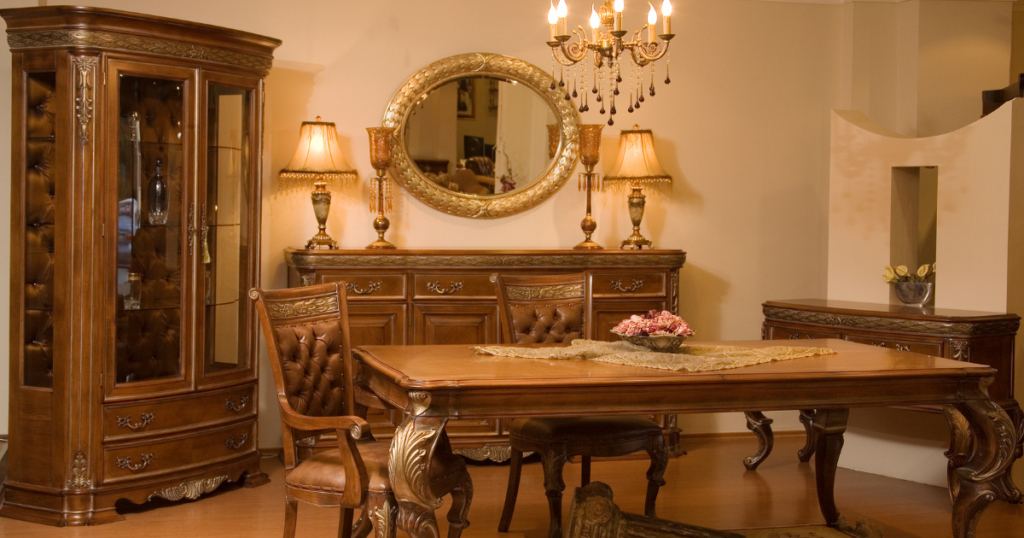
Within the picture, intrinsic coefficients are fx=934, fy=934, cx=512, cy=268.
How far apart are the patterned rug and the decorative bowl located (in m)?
0.73

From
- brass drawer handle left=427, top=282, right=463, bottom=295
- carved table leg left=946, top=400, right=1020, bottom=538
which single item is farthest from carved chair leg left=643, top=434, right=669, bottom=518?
brass drawer handle left=427, top=282, right=463, bottom=295

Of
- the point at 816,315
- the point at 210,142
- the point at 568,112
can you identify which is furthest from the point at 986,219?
the point at 210,142

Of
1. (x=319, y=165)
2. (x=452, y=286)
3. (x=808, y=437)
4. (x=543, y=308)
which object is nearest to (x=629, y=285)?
(x=452, y=286)

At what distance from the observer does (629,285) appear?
5.00 meters

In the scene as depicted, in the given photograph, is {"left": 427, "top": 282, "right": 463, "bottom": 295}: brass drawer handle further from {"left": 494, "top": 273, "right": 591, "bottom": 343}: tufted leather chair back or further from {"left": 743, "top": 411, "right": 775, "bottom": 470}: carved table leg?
{"left": 743, "top": 411, "right": 775, "bottom": 470}: carved table leg

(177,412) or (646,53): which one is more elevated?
(646,53)

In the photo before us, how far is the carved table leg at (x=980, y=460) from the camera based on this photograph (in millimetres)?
3055

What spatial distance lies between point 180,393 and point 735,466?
110 inches

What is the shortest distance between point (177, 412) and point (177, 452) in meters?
0.18

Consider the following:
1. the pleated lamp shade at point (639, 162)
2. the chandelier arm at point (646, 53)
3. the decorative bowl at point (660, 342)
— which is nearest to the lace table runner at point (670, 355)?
the decorative bowl at point (660, 342)

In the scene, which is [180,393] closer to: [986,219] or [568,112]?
[568,112]

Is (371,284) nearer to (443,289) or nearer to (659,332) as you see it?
(443,289)

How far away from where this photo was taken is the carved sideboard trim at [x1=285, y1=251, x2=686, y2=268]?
463 centimetres

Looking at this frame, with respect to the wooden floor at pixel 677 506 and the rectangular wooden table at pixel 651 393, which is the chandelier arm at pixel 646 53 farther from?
the wooden floor at pixel 677 506
